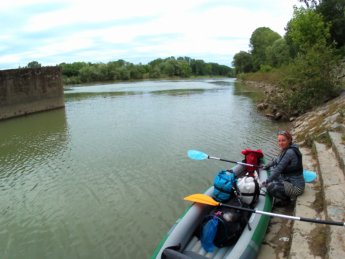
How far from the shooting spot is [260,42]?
2817 inches

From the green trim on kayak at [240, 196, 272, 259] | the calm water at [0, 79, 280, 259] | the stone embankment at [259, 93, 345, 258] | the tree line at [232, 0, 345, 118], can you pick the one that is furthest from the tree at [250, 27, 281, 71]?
the green trim on kayak at [240, 196, 272, 259]

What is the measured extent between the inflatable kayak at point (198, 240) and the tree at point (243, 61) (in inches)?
2878

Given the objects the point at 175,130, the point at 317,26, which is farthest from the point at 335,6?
the point at 175,130

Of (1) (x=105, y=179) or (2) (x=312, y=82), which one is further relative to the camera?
(2) (x=312, y=82)

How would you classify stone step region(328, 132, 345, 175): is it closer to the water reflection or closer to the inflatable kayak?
the inflatable kayak

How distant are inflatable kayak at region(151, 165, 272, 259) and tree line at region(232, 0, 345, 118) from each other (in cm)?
1251

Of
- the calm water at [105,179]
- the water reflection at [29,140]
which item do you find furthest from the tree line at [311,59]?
the water reflection at [29,140]

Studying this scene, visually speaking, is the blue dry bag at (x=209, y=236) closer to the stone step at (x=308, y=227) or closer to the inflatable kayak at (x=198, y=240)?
the inflatable kayak at (x=198, y=240)

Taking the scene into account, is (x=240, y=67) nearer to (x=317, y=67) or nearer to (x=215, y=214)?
(x=317, y=67)

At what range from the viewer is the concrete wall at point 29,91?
21.5m

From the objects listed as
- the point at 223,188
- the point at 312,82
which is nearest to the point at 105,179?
the point at 223,188

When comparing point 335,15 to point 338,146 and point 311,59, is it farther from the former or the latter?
point 338,146

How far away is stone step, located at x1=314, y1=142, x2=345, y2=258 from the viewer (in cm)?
418

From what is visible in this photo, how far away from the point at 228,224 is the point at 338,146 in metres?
3.84
